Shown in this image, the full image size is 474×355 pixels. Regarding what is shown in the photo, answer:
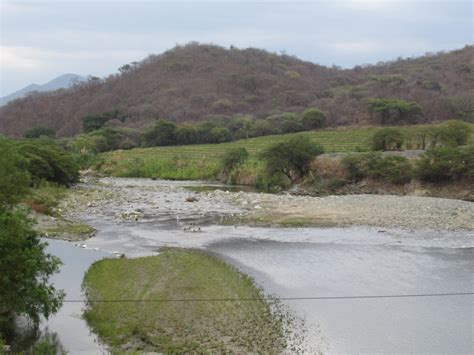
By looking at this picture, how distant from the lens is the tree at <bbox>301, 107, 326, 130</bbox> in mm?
119750

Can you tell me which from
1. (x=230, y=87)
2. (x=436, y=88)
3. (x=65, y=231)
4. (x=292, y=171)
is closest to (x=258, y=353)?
(x=65, y=231)

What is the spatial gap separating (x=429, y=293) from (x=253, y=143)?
3311 inches

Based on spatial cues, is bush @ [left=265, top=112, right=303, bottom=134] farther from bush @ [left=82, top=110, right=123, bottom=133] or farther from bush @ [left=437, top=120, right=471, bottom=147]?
bush @ [left=437, top=120, right=471, bottom=147]

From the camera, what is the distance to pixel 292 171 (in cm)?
6284

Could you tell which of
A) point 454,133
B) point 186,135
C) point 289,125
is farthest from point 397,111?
point 454,133

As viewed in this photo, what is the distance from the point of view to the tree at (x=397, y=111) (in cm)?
10938

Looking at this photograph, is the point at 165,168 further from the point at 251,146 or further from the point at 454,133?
the point at 454,133

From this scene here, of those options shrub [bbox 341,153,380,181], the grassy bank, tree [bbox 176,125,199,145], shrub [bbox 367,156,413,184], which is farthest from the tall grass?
the grassy bank

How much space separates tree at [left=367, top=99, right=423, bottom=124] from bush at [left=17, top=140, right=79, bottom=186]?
69429mm

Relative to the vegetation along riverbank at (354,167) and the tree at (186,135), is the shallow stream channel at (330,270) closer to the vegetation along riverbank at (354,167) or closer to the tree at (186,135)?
the vegetation along riverbank at (354,167)

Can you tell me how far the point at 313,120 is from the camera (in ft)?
394

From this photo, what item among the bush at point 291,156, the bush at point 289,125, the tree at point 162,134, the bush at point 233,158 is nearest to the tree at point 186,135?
the tree at point 162,134

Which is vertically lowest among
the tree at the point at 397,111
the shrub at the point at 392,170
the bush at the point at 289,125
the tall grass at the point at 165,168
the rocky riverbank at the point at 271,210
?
the tall grass at the point at 165,168

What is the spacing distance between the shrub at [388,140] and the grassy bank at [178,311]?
1993 inches
